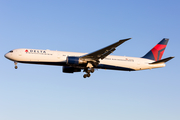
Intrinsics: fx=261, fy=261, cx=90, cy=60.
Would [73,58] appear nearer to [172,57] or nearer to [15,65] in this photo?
[15,65]

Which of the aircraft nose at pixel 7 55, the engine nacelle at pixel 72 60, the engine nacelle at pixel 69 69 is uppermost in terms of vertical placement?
the aircraft nose at pixel 7 55

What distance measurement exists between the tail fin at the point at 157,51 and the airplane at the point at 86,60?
Answer: 230 cm

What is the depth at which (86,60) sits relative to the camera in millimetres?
38281

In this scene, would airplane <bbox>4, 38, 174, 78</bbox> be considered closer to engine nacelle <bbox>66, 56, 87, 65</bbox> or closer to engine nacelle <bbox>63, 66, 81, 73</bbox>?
engine nacelle <bbox>66, 56, 87, 65</bbox>

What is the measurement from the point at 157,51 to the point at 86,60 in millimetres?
14227

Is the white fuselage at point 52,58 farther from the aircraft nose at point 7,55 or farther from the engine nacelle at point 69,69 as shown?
the engine nacelle at point 69,69

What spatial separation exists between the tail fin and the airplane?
2.30 m

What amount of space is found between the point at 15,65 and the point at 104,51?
13.5 meters

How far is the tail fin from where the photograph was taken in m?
→ 44.4

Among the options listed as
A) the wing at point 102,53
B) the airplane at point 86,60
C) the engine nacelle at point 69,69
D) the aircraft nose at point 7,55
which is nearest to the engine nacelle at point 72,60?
the airplane at point 86,60

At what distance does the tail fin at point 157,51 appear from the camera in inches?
1750

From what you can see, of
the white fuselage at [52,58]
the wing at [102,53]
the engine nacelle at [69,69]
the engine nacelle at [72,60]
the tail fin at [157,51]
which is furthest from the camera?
the tail fin at [157,51]

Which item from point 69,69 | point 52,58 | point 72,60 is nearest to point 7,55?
point 52,58

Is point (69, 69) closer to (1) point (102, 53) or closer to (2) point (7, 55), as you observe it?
(1) point (102, 53)
